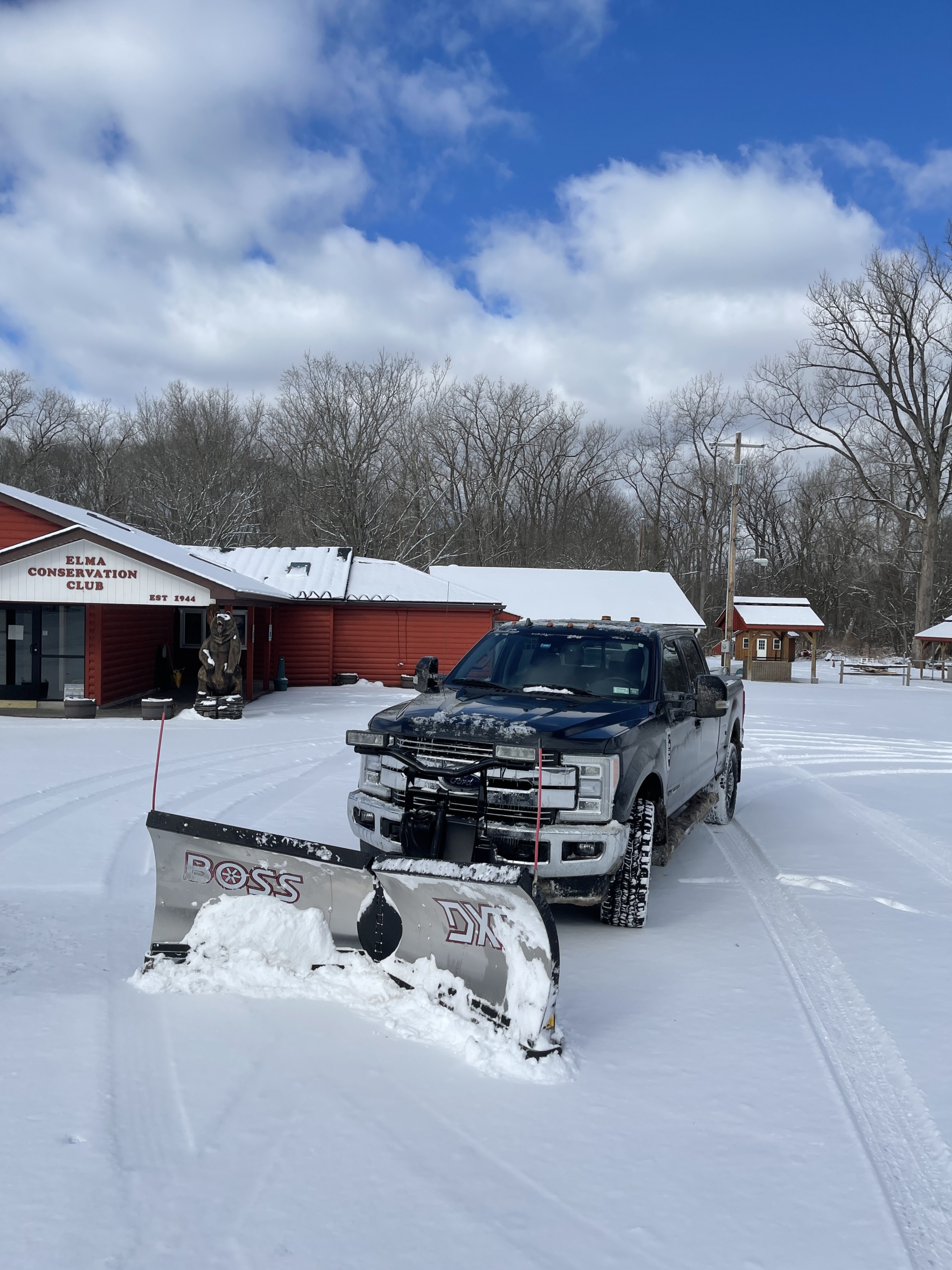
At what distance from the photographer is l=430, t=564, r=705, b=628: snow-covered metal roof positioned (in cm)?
3406

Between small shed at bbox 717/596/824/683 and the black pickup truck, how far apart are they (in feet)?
98.2

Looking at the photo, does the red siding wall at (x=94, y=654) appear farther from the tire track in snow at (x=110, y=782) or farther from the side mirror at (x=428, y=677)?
the side mirror at (x=428, y=677)

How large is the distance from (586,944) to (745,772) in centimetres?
771

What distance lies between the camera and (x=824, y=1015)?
15.1ft

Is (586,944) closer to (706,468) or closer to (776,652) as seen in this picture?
(776,652)

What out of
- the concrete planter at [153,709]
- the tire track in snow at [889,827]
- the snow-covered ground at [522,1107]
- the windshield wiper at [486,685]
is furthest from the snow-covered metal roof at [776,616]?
the windshield wiper at [486,685]

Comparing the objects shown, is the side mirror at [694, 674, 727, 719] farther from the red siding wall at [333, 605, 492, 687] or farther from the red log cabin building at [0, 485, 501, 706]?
the red siding wall at [333, 605, 492, 687]

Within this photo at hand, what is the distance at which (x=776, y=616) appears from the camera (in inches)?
1464

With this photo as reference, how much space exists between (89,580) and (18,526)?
3110 mm

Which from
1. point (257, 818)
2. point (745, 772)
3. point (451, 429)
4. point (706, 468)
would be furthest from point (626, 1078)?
point (706, 468)

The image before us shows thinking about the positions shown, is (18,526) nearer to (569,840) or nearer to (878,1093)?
(569,840)

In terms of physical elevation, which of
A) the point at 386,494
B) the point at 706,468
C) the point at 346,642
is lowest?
the point at 346,642

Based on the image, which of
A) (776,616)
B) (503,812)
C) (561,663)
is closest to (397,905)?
(503,812)

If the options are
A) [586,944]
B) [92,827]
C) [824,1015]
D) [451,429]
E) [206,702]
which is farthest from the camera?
[451,429]
